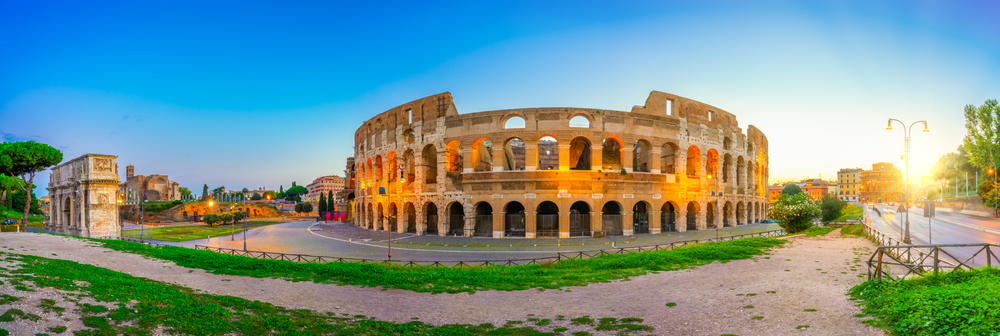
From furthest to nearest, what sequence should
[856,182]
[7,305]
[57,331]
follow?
[856,182]
[7,305]
[57,331]

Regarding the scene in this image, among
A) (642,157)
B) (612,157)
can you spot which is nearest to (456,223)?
(612,157)

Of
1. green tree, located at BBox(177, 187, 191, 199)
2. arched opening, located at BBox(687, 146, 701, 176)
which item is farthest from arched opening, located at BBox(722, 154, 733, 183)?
green tree, located at BBox(177, 187, 191, 199)

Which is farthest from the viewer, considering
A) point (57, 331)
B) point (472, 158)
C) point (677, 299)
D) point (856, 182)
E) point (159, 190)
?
point (856, 182)

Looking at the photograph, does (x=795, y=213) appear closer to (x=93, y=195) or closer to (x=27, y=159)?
(x=93, y=195)

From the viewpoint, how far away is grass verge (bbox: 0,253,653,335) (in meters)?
8.21

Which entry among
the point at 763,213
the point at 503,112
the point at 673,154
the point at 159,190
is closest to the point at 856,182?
the point at 763,213

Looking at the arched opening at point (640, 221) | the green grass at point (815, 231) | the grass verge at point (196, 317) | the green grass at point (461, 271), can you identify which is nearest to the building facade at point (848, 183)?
the green grass at point (815, 231)

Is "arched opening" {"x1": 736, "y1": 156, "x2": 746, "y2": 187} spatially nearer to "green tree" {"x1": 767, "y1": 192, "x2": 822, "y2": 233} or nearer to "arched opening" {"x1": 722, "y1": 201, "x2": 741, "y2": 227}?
"arched opening" {"x1": 722, "y1": 201, "x2": 741, "y2": 227}

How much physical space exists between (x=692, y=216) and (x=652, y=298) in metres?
36.7

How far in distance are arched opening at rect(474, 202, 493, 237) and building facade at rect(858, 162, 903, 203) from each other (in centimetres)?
14407

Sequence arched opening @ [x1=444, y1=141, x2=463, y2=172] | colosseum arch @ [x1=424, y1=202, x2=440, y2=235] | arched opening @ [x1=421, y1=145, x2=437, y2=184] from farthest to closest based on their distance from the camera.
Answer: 1. arched opening @ [x1=421, y1=145, x2=437, y2=184]
2. colosseum arch @ [x1=424, y1=202, x2=440, y2=235]
3. arched opening @ [x1=444, y1=141, x2=463, y2=172]

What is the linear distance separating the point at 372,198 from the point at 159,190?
109 m

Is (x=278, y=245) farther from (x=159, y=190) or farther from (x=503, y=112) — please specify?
(x=159, y=190)

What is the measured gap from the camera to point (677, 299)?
1302 cm
